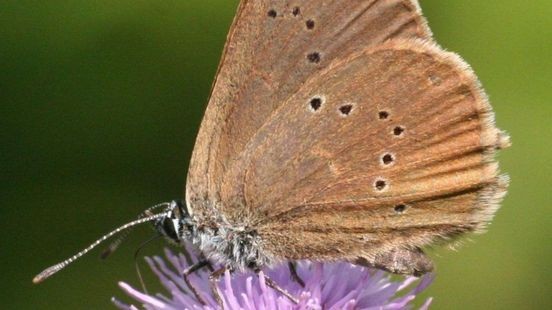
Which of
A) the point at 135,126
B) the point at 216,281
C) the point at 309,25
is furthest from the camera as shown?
the point at 135,126

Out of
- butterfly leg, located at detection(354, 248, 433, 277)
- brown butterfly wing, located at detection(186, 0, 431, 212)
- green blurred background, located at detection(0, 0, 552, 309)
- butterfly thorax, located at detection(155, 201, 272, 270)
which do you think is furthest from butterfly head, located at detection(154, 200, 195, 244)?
green blurred background, located at detection(0, 0, 552, 309)

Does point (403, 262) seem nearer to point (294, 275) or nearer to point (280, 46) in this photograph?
point (294, 275)

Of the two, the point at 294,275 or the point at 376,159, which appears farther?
the point at 294,275

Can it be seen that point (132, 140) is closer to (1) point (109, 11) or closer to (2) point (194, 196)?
(1) point (109, 11)

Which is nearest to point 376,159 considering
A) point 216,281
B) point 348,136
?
point 348,136

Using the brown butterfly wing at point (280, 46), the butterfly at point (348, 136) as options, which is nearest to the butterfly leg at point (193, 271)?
the butterfly at point (348, 136)

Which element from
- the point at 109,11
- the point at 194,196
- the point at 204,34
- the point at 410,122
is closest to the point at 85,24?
the point at 109,11

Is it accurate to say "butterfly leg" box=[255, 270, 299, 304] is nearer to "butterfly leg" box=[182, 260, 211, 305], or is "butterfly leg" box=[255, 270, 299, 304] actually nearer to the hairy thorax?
the hairy thorax
